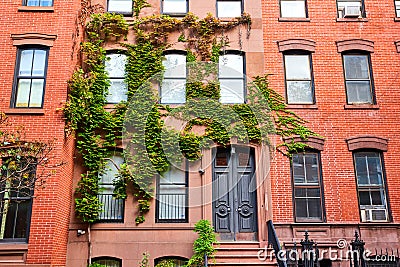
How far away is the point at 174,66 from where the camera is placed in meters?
13.3

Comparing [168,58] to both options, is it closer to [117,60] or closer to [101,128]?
[117,60]

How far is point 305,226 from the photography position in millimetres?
11797

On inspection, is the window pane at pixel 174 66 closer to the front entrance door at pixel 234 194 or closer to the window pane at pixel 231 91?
the window pane at pixel 231 91

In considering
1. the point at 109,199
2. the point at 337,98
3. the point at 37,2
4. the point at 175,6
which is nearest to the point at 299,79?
the point at 337,98

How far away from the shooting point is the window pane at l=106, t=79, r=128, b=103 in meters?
12.9

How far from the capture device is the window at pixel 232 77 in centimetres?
1305

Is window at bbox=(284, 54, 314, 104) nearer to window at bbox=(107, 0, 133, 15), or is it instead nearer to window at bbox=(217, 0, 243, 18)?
window at bbox=(217, 0, 243, 18)

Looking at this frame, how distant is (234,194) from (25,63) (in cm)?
718

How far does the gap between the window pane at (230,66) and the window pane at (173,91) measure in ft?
4.29

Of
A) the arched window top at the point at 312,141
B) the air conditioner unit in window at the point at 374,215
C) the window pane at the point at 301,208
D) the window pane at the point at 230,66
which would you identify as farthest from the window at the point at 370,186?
the window pane at the point at 230,66

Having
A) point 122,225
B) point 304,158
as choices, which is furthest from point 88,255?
point 304,158

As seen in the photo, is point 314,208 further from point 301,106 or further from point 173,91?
point 173,91

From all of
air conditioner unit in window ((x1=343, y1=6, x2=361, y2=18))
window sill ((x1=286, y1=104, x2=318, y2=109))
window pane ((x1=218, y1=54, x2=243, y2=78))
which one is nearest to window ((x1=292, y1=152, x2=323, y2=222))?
window sill ((x1=286, y1=104, x2=318, y2=109))

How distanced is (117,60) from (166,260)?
6.39 m
